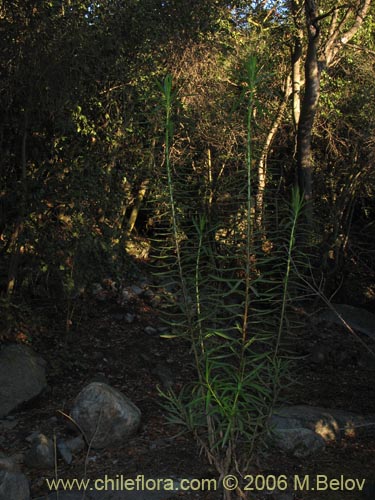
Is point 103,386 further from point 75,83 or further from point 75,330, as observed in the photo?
point 75,83

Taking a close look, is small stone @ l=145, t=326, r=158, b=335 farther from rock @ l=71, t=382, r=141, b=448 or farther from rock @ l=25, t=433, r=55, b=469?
rock @ l=25, t=433, r=55, b=469

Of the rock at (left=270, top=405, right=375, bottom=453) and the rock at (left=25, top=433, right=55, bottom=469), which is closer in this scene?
the rock at (left=25, top=433, right=55, bottom=469)

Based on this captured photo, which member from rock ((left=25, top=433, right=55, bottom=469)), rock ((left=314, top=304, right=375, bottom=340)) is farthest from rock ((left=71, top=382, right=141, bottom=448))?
rock ((left=314, top=304, right=375, bottom=340))

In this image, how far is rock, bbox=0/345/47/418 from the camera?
17.5 ft

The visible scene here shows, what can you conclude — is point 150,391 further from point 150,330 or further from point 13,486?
point 13,486

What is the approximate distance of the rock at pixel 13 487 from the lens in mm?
3750

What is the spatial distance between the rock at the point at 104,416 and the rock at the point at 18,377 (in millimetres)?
789

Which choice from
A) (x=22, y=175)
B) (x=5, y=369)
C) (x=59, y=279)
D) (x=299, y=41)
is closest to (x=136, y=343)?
(x=59, y=279)

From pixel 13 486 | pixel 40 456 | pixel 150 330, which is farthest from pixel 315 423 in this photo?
pixel 150 330

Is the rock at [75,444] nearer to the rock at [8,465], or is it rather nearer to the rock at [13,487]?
the rock at [8,465]

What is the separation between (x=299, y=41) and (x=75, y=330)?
5.71 m

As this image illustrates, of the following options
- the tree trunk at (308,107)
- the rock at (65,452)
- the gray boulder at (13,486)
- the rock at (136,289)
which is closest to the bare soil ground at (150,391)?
the rock at (65,452)

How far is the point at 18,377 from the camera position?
550 centimetres

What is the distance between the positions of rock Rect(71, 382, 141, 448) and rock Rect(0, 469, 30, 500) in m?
0.79
